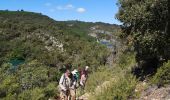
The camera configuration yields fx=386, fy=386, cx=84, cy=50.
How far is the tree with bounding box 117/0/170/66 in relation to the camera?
50.0 feet

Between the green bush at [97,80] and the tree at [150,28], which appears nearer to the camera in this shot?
the tree at [150,28]

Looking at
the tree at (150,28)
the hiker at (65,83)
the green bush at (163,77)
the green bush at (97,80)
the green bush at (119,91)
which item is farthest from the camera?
the green bush at (97,80)

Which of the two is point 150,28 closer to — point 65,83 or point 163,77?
point 163,77

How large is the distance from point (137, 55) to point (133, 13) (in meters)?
2.17

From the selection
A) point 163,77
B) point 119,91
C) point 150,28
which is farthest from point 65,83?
point 150,28

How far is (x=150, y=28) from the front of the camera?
1556cm

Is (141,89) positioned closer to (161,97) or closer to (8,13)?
(161,97)

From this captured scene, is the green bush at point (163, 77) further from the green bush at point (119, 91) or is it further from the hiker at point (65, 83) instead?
the hiker at point (65, 83)

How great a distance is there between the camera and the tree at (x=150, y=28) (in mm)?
15234

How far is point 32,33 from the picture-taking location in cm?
12594

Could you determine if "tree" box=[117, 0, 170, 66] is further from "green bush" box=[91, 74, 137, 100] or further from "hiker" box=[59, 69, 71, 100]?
"hiker" box=[59, 69, 71, 100]

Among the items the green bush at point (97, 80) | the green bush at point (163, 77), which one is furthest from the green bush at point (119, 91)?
the green bush at point (97, 80)

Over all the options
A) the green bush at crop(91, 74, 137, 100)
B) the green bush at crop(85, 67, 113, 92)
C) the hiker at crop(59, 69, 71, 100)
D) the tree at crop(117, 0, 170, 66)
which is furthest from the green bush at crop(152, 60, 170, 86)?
the green bush at crop(85, 67, 113, 92)

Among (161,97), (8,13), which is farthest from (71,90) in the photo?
(8,13)
